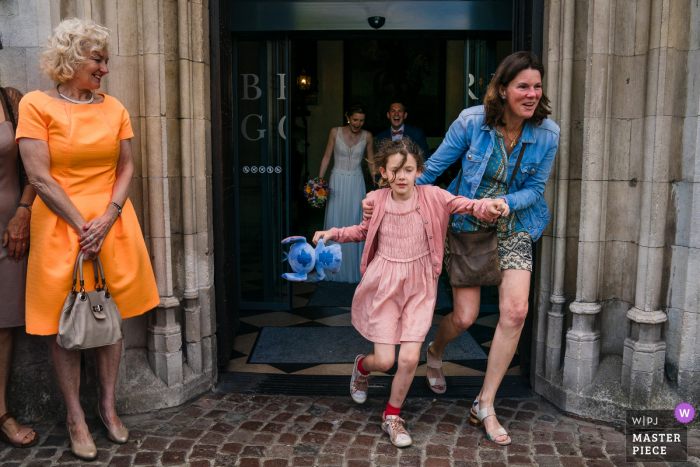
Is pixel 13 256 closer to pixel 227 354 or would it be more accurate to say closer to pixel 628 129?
pixel 227 354

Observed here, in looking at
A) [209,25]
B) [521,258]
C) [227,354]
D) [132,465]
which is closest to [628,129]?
[521,258]

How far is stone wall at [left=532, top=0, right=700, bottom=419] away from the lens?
371 cm

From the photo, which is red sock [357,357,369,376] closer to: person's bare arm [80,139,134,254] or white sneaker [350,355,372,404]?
white sneaker [350,355,372,404]

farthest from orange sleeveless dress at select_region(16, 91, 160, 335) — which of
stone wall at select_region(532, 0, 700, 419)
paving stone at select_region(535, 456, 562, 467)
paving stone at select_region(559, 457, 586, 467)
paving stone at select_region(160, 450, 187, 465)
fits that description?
stone wall at select_region(532, 0, 700, 419)

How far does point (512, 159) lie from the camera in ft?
11.6

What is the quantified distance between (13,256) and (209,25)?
6.11 feet

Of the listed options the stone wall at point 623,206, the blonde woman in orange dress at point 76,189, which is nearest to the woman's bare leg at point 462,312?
the stone wall at point 623,206

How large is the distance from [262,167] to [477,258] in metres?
2.99

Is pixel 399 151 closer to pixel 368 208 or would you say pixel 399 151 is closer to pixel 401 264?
pixel 368 208

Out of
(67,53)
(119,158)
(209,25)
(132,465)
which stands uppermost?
(209,25)

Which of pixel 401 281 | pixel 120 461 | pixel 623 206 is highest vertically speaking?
pixel 623 206

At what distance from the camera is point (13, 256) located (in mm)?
3480

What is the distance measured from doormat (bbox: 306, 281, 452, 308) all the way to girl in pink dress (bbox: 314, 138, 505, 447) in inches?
112

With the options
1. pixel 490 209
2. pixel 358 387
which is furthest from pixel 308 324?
Result: pixel 490 209
